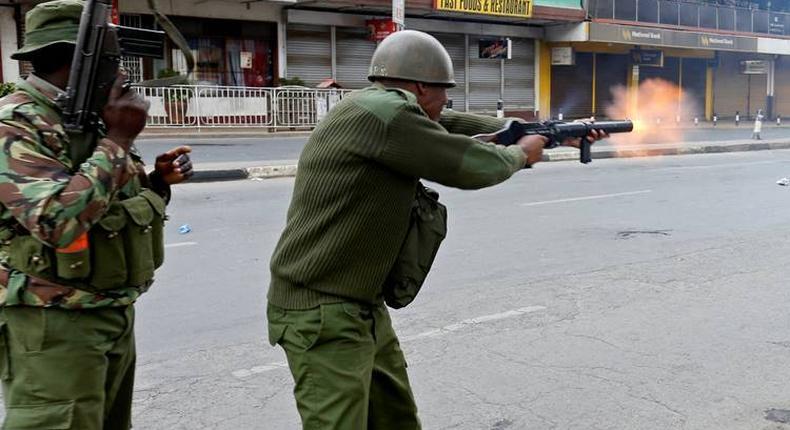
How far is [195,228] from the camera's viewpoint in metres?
9.11

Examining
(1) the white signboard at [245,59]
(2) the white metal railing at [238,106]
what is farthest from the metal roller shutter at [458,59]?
(1) the white signboard at [245,59]

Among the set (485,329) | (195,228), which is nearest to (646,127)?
(485,329)

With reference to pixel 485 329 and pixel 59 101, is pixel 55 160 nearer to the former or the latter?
pixel 59 101

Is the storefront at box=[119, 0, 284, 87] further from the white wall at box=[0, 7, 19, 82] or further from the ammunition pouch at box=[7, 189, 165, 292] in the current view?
the ammunition pouch at box=[7, 189, 165, 292]

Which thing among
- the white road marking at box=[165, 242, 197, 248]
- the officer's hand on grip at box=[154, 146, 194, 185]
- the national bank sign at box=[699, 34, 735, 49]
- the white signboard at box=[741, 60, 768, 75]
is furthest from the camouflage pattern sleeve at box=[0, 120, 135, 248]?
the white signboard at box=[741, 60, 768, 75]

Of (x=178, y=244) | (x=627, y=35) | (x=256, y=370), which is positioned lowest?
(x=256, y=370)

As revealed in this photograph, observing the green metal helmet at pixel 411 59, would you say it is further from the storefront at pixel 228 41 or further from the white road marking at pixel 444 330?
the storefront at pixel 228 41

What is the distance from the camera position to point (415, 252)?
2.63 m

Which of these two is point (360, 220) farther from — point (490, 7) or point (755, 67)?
point (755, 67)

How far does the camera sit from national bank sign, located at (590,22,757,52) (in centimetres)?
2826

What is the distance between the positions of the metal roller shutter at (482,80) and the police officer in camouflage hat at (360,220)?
80.6 ft

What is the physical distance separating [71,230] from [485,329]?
367cm

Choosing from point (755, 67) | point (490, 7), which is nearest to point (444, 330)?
point (490, 7)

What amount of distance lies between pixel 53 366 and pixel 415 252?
3.54ft
